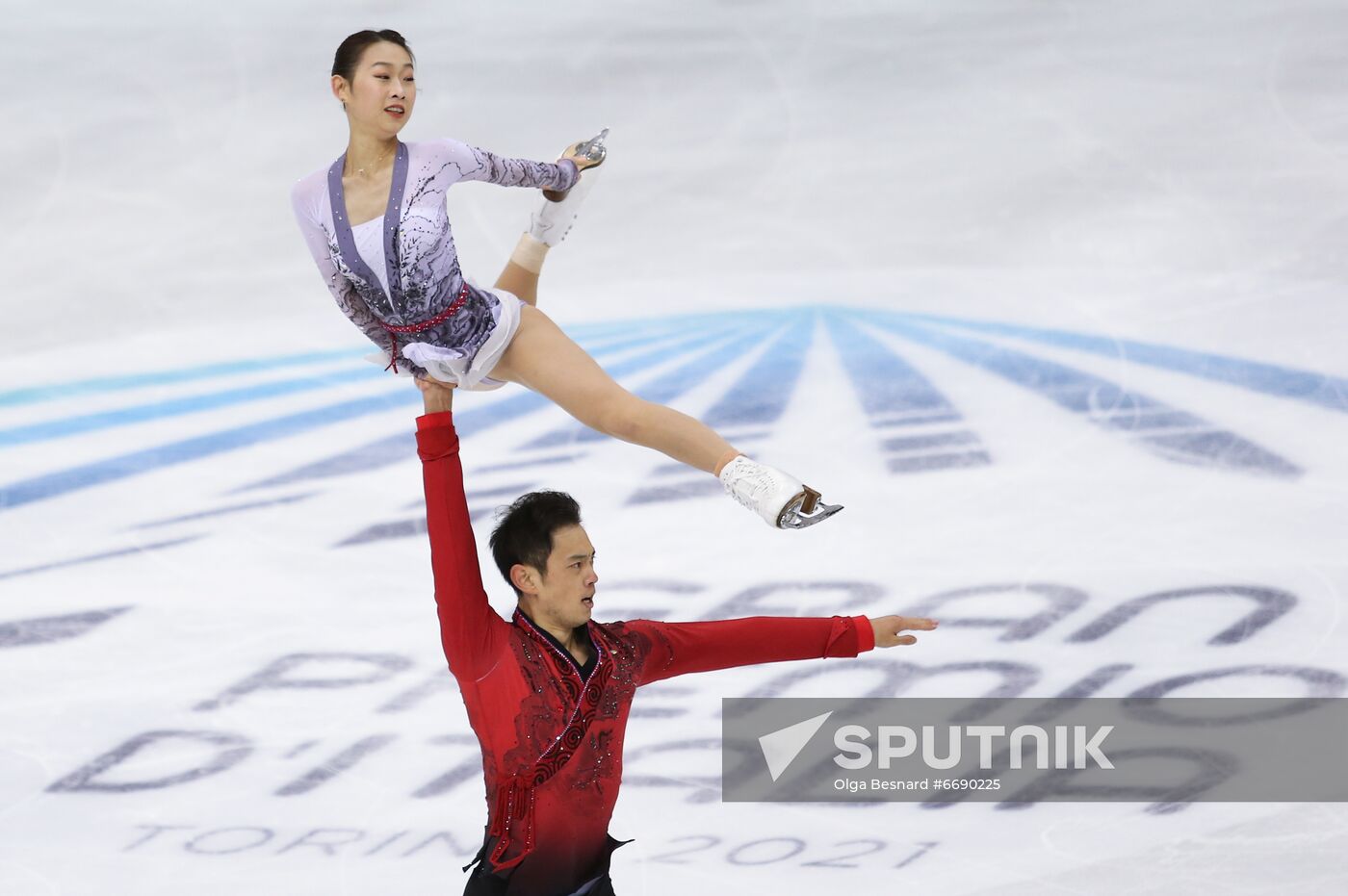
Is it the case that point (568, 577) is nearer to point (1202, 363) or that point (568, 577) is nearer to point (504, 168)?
point (504, 168)

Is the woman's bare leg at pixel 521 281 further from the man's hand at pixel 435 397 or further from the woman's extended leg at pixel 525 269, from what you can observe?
the man's hand at pixel 435 397

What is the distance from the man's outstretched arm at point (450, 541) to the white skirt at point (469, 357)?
1.67 feet

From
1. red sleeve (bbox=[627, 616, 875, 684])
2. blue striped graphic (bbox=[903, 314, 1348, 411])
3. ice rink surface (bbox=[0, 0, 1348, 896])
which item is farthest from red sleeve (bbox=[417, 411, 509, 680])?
blue striped graphic (bbox=[903, 314, 1348, 411])

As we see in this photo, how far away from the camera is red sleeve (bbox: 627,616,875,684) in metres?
3.19

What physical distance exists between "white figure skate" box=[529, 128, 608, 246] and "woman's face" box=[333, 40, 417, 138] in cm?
53

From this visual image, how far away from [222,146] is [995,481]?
413cm

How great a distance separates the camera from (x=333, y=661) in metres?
5.16

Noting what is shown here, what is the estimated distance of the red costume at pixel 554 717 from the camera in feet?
10.0

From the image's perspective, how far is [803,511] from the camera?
10.3 feet

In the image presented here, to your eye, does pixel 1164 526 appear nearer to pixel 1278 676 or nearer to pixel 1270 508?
pixel 1270 508

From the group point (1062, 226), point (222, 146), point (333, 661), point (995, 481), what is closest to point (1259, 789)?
point (995, 481)

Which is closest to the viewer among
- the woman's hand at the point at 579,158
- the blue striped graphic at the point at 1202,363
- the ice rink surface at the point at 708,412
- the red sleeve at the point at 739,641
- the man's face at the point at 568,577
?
the man's face at the point at 568,577

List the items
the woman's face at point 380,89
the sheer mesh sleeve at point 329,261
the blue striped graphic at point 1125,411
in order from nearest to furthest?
the woman's face at point 380,89, the sheer mesh sleeve at point 329,261, the blue striped graphic at point 1125,411

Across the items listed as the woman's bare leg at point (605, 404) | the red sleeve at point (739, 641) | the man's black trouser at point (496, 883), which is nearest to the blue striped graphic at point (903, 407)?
the woman's bare leg at point (605, 404)
